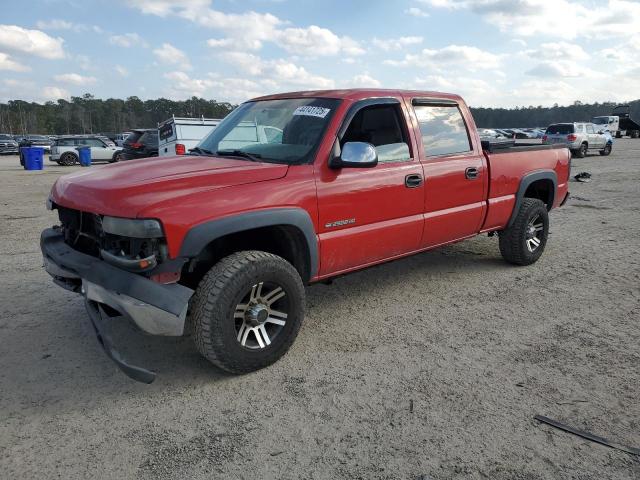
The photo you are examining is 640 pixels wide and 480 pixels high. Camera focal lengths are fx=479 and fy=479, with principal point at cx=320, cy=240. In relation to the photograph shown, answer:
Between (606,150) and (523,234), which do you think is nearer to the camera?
(523,234)

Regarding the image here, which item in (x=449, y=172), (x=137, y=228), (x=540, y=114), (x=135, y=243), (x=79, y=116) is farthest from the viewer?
(x=540, y=114)

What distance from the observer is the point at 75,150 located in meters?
24.2

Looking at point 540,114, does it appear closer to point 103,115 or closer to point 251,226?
point 103,115

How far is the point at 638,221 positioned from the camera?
798cm

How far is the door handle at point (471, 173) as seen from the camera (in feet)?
14.8

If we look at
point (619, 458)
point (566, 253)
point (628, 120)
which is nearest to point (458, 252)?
point (566, 253)

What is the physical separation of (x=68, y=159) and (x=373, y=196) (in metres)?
24.5

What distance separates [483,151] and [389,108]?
1328mm

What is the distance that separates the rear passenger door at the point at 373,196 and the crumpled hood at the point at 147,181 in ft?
1.60

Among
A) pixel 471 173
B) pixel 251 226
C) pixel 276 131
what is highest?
pixel 276 131

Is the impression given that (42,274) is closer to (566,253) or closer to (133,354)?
(133,354)

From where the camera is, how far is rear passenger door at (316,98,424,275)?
351cm

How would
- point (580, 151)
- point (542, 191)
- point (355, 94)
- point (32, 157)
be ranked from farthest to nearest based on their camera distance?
1. point (580, 151)
2. point (32, 157)
3. point (542, 191)
4. point (355, 94)

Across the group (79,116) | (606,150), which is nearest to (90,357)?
(606,150)
